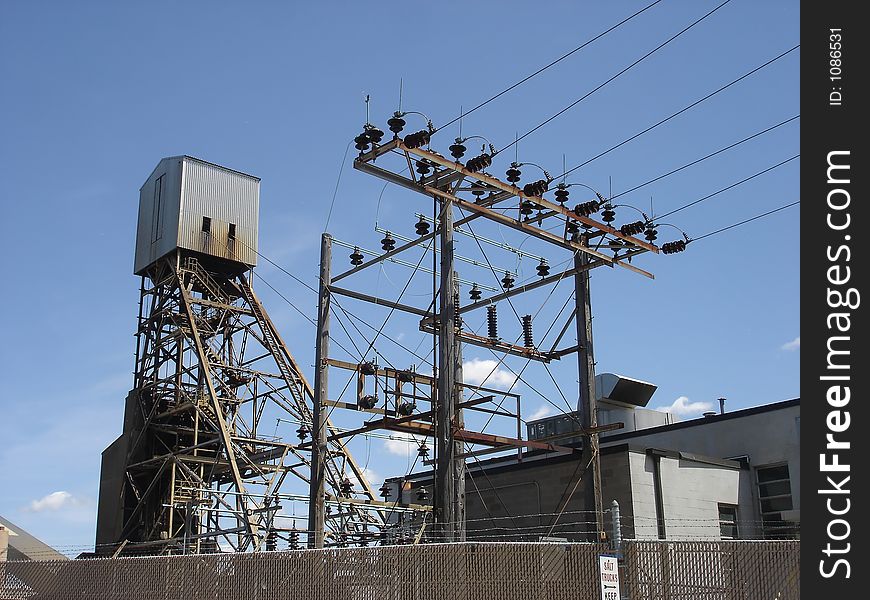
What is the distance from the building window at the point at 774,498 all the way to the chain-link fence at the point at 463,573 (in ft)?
52.6

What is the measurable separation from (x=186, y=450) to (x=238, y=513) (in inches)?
175

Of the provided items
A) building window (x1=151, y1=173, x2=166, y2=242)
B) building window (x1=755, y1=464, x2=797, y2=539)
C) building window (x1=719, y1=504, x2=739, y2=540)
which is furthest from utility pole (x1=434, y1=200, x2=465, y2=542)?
building window (x1=151, y1=173, x2=166, y2=242)

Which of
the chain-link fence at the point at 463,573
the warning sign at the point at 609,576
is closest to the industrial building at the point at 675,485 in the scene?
the chain-link fence at the point at 463,573

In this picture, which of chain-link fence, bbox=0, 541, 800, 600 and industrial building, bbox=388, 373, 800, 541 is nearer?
chain-link fence, bbox=0, 541, 800, 600

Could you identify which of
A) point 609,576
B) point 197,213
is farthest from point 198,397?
point 609,576

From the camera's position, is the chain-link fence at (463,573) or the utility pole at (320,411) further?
the utility pole at (320,411)

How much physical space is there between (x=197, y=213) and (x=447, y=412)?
2255 cm

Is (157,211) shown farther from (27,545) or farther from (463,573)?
(463,573)

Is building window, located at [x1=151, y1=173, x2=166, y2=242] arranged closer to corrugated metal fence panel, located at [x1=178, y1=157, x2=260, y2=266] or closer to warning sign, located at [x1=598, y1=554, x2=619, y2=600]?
corrugated metal fence panel, located at [x1=178, y1=157, x2=260, y2=266]

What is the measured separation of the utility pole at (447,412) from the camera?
2184 centimetres

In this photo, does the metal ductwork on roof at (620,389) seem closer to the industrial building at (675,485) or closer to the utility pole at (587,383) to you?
the industrial building at (675,485)

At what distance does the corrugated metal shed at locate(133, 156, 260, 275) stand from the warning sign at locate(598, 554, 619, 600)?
30.5 m

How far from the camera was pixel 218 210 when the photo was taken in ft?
139

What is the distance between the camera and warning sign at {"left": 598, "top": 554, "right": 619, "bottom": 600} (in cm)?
1334
